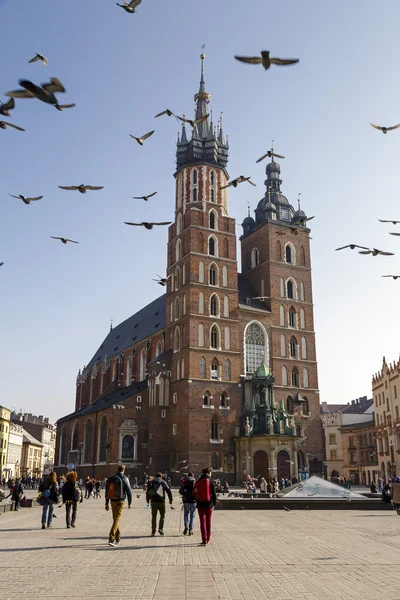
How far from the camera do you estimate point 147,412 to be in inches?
2093

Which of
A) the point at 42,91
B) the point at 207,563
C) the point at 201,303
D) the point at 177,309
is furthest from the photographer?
the point at 177,309

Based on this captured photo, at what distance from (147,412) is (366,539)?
41.6m

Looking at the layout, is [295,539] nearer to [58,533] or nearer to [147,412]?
→ [58,533]

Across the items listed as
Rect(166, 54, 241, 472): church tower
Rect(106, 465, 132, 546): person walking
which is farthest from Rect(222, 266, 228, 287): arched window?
Rect(106, 465, 132, 546): person walking

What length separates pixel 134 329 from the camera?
2832 inches

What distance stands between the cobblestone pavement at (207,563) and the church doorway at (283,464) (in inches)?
1313

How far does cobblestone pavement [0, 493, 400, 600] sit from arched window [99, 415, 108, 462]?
3993cm

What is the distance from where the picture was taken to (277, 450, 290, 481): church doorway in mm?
48125

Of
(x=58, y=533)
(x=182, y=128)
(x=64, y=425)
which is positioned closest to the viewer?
(x=58, y=533)

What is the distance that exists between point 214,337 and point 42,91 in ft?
147

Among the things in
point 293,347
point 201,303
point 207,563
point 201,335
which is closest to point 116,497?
point 207,563

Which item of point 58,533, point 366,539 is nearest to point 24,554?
point 58,533

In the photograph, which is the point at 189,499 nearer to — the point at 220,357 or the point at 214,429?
the point at 214,429

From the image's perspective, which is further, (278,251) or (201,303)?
(278,251)
